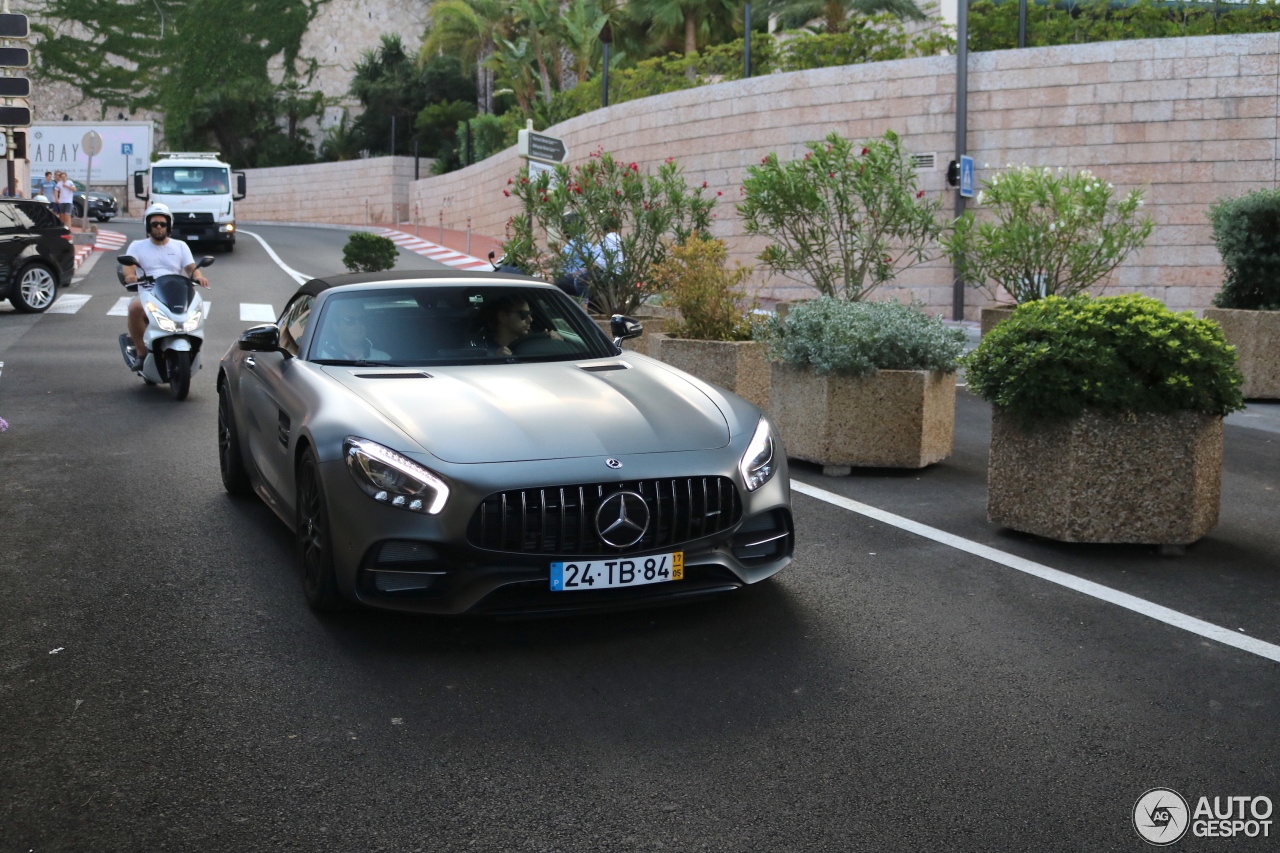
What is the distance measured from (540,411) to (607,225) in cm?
821

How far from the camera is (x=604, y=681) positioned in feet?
14.3

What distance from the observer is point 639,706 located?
4129mm

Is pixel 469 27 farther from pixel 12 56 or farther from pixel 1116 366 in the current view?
pixel 1116 366

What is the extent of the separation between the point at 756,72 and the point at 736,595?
2465 cm

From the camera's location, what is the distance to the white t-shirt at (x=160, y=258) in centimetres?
1155

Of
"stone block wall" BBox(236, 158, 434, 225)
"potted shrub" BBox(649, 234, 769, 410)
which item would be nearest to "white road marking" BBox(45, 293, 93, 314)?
"potted shrub" BBox(649, 234, 769, 410)

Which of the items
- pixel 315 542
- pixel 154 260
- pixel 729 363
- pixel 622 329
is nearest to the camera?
pixel 315 542

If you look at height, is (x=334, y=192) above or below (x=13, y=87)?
above

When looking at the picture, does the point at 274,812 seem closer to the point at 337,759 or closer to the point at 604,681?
the point at 337,759

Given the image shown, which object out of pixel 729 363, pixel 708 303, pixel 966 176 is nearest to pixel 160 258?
pixel 708 303

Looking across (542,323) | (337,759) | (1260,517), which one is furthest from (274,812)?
(1260,517)

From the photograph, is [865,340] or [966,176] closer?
[865,340]

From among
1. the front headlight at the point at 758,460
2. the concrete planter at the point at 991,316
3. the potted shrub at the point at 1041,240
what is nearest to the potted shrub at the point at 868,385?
the front headlight at the point at 758,460

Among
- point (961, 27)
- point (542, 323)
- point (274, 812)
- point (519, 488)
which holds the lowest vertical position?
point (274, 812)
